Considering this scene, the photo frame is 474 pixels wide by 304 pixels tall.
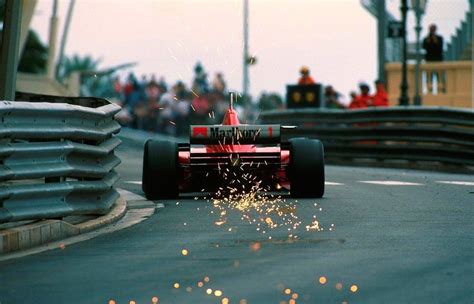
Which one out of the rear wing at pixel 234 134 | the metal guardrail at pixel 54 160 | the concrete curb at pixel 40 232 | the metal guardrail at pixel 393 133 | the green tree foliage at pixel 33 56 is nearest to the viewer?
the concrete curb at pixel 40 232

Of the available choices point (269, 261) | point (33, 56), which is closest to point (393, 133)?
point (269, 261)

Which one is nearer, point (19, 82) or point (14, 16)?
point (14, 16)

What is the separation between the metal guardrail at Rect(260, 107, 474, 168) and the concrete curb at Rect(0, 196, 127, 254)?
45.3 feet

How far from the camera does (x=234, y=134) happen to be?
52.0ft

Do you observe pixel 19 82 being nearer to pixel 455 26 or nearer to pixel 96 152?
pixel 455 26

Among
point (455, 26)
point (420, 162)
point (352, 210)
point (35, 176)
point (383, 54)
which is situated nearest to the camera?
point (35, 176)

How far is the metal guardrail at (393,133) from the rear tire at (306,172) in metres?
9.20

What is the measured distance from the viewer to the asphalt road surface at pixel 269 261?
7.50 metres

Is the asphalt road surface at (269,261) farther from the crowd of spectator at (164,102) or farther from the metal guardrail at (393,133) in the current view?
the crowd of spectator at (164,102)

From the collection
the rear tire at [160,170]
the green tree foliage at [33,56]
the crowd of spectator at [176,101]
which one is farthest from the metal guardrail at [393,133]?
the green tree foliage at [33,56]

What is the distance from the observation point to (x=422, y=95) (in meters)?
39.3

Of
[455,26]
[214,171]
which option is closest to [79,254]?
[214,171]

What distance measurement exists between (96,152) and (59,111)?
2.82ft

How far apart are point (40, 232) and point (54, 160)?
1.02 m
